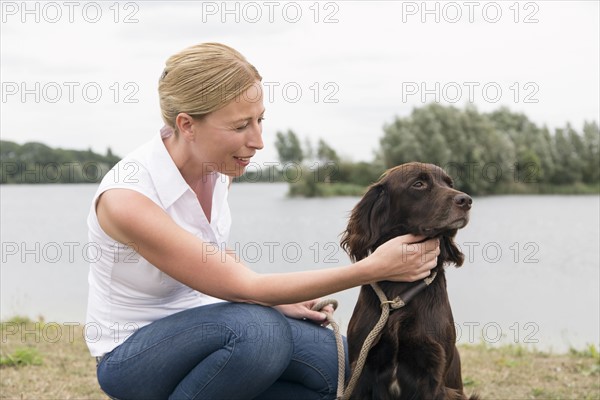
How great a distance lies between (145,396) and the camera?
2.84m

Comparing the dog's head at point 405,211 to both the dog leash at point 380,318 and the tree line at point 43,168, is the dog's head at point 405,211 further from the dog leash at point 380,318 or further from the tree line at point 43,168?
the tree line at point 43,168

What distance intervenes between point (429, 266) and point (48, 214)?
1525 centimetres

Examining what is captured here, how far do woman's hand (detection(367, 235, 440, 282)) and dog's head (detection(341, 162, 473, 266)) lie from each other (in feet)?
0.31

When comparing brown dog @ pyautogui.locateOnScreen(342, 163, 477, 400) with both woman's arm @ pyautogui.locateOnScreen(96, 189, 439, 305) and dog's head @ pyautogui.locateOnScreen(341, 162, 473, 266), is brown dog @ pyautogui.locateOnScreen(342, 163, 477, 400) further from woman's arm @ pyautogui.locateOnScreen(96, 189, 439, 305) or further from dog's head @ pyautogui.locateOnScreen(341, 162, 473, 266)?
woman's arm @ pyautogui.locateOnScreen(96, 189, 439, 305)

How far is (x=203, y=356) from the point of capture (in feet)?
9.17


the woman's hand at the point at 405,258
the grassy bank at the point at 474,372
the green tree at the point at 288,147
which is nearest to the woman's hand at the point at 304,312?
the woman's hand at the point at 405,258

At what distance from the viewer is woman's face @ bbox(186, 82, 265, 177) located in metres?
2.68

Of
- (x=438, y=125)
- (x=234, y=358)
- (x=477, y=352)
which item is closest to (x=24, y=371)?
(x=234, y=358)

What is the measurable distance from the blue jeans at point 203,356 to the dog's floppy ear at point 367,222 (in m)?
0.43

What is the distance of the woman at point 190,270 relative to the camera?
104 inches

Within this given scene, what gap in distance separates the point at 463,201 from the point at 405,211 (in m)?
0.29

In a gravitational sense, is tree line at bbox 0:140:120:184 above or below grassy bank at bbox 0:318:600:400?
above

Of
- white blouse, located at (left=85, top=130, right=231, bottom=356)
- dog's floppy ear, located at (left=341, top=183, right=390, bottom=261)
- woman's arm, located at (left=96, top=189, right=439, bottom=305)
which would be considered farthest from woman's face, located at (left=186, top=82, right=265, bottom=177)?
dog's floppy ear, located at (left=341, top=183, right=390, bottom=261)

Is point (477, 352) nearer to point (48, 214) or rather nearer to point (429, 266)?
point (429, 266)
